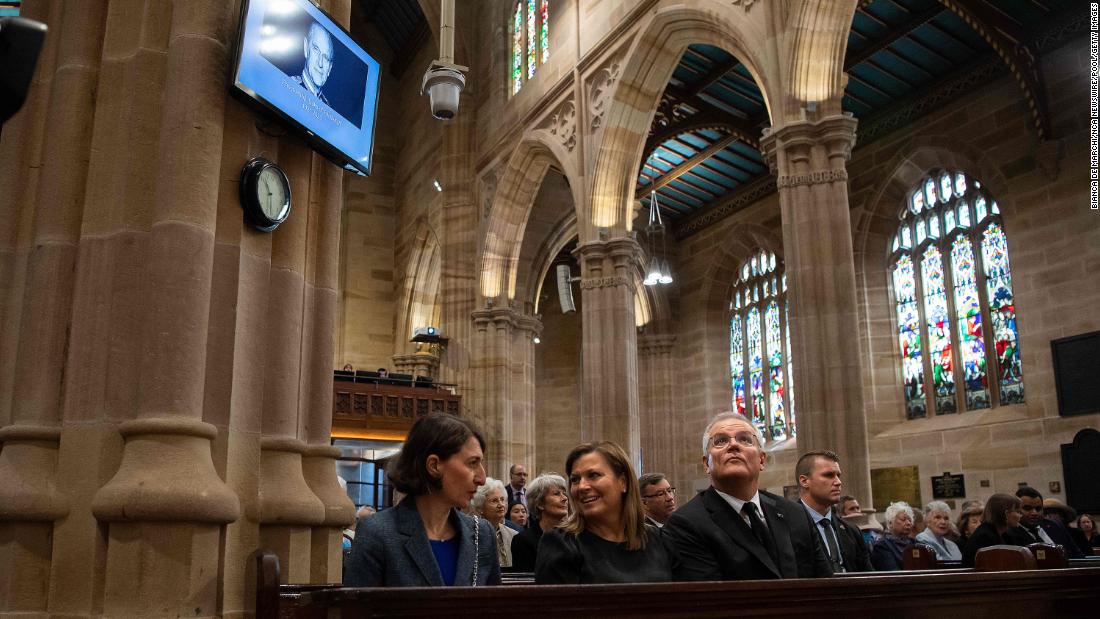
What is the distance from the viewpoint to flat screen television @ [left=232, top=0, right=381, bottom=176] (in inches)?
131

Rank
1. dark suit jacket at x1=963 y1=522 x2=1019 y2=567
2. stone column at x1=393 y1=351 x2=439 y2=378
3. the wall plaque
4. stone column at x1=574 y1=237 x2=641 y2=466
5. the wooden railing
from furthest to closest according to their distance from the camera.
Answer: stone column at x1=393 y1=351 x2=439 y2=378 → the wooden railing → the wall plaque → stone column at x1=574 y1=237 x2=641 y2=466 → dark suit jacket at x1=963 y1=522 x2=1019 y2=567

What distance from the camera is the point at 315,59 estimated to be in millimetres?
3773

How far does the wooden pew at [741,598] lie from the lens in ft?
5.79

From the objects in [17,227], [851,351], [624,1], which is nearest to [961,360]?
[851,351]

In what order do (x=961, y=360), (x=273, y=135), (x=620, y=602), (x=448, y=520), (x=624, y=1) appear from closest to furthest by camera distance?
(x=620, y=602) → (x=448, y=520) → (x=273, y=135) → (x=624, y=1) → (x=961, y=360)

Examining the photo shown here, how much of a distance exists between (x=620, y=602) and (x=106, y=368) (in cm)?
204

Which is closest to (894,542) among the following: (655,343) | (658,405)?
(658,405)

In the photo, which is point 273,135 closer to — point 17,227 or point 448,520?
point 17,227

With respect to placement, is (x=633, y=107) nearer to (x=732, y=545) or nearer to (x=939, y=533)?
(x=939, y=533)

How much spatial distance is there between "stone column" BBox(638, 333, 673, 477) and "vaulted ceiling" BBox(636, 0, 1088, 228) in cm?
355

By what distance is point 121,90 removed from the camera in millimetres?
3303

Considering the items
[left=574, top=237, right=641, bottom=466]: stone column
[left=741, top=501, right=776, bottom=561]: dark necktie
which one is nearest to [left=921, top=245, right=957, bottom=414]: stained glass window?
[left=574, top=237, right=641, bottom=466]: stone column

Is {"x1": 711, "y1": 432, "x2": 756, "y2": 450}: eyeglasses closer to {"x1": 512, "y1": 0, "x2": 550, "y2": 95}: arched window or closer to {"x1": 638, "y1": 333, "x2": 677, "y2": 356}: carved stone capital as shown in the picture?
{"x1": 512, "y1": 0, "x2": 550, "y2": 95}: arched window

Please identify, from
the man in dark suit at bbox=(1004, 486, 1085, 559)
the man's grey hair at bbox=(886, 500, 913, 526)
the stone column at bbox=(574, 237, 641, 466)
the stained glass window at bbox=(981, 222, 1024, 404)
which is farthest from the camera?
the stained glass window at bbox=(981, 222, 1024, 404)
